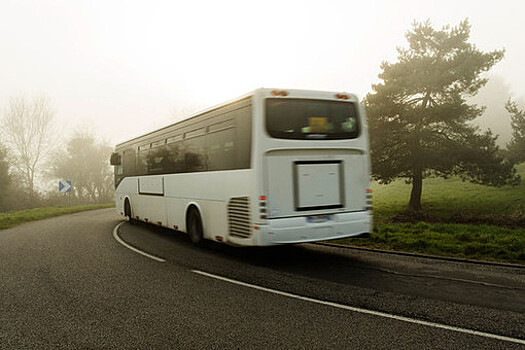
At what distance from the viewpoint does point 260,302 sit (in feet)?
17.1

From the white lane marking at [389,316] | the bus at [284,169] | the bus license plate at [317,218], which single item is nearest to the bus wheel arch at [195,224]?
the bus at [284,169]

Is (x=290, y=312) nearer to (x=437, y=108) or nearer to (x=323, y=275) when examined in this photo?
(x=323, y=275)

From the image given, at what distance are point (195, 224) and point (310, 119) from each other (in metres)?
4.13

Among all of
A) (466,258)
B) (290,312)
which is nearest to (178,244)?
(290,312)

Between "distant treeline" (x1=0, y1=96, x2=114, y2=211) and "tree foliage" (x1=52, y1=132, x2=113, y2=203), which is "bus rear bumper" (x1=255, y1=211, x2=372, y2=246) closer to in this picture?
"distant treeline" (x1=0, y1=96, x2=114, y2=211)

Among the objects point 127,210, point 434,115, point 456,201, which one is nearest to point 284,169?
point 127,210

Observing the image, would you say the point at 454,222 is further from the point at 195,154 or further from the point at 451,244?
the point at 195,154

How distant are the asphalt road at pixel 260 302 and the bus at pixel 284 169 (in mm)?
769

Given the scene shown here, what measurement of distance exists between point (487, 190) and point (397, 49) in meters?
15.6

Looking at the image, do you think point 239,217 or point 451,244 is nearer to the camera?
point 239,217

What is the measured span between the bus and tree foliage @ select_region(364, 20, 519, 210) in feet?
44.5

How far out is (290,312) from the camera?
15.6 ft

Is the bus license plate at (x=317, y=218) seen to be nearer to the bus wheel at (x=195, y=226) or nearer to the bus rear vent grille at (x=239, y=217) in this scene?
the bus rear vent grille at (x=239, y=217)

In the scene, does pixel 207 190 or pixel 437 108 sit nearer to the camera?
pixel 207 190
